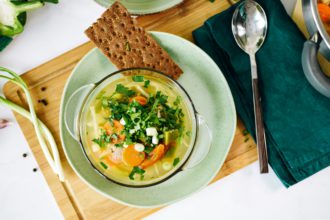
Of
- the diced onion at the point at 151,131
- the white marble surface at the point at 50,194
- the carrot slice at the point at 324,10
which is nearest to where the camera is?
the diced onion at the point at 151,131

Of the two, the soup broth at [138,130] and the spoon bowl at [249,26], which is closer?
the soup broth at [138,130]

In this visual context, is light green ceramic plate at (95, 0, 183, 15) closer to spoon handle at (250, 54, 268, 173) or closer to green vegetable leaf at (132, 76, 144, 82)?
green vegetable leaf at (132, 76, 144, 82)

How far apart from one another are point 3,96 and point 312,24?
3.31ft

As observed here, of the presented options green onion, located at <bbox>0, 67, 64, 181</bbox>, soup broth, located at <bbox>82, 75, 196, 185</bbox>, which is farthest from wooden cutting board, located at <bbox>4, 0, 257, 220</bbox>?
soup broth, located at <bbox>82, 75, 196, 185</bbox>

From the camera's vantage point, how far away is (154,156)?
43.4 inches

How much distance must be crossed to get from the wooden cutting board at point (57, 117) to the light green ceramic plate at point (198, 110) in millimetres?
79

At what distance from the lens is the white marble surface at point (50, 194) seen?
129 centimetres

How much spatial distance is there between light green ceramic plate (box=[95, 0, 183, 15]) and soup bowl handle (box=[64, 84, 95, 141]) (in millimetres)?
276

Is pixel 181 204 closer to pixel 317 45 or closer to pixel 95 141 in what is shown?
pixel 95 141

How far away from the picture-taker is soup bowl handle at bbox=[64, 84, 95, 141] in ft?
3.75

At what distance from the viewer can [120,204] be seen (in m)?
1.20

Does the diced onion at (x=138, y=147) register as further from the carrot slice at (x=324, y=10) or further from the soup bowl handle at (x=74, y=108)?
the carrot slice at (x=324, y=10)

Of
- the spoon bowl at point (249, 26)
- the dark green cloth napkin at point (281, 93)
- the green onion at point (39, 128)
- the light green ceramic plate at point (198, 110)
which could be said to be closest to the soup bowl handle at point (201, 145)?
the light green ceramic plate at point (198, 110)

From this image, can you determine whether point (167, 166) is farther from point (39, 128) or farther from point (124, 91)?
point (39, 128)
